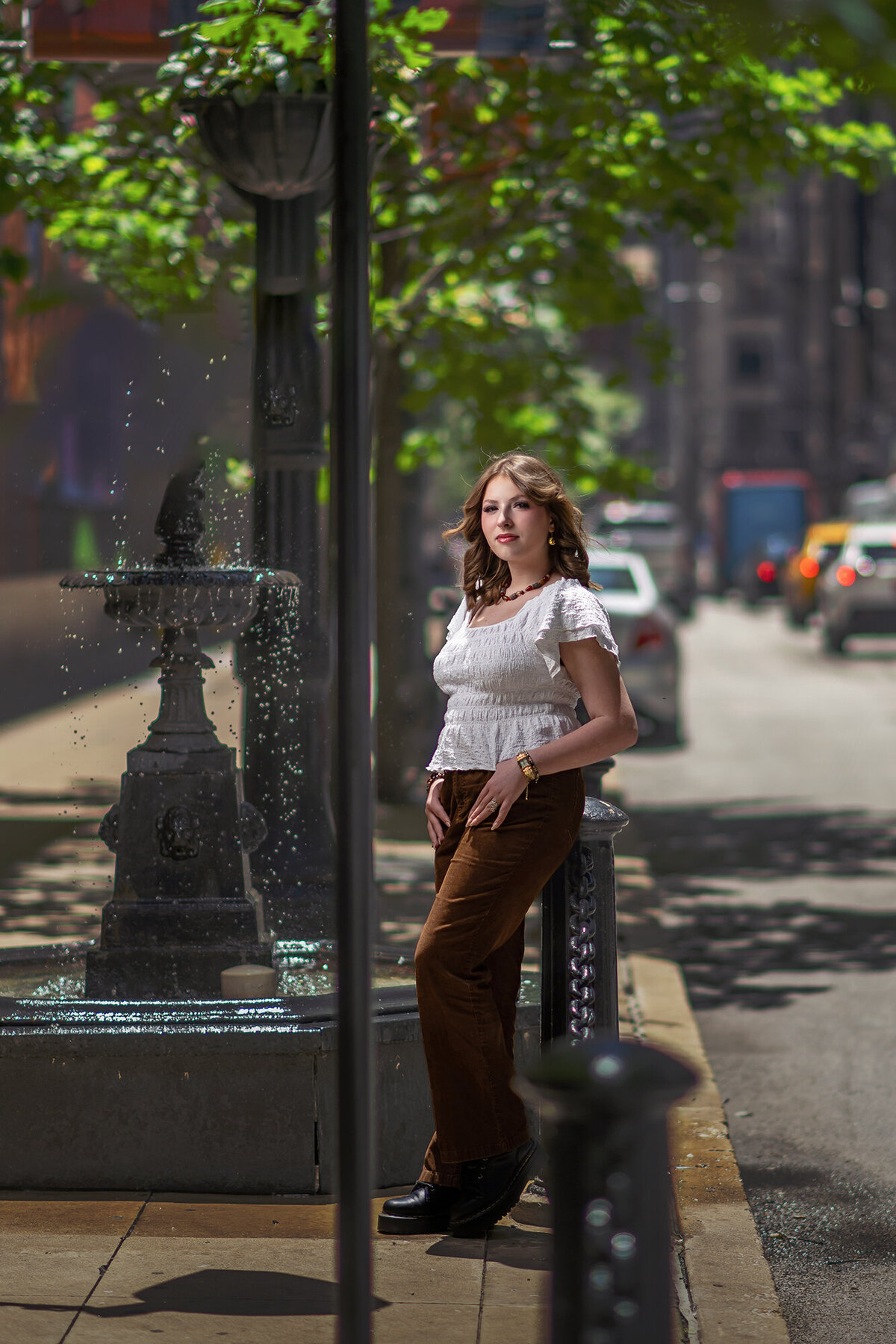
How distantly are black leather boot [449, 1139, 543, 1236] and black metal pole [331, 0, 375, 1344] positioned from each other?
1.72m

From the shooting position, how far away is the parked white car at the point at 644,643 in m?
15.3

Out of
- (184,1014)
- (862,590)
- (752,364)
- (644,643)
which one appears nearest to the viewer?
(184,1014)

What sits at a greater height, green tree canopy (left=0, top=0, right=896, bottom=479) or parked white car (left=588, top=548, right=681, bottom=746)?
green tree canopy (left=0, top=0, right=896, bottom=479)

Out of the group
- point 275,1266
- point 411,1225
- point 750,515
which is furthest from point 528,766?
point 750,515

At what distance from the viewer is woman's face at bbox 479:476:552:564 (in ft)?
13.9

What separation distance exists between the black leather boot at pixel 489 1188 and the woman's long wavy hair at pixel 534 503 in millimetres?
1311

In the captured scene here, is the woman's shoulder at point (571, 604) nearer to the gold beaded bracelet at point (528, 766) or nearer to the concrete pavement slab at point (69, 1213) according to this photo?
the gold beaded bracelet at point (528, 766)

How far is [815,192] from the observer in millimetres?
92750

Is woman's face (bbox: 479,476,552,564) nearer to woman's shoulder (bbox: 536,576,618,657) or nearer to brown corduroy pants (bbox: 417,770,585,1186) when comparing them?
woman's shoulder (bbox: 536,576,618,657)

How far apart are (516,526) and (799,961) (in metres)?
4.61

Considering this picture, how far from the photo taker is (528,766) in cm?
405

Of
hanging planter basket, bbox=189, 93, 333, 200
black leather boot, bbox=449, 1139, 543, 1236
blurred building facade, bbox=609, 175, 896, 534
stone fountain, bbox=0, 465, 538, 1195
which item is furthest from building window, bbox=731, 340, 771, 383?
black leather boot, bbox=449, 1139, 543, 1236

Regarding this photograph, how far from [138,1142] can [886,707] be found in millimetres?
16212

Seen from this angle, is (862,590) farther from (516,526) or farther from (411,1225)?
(411,1225)
